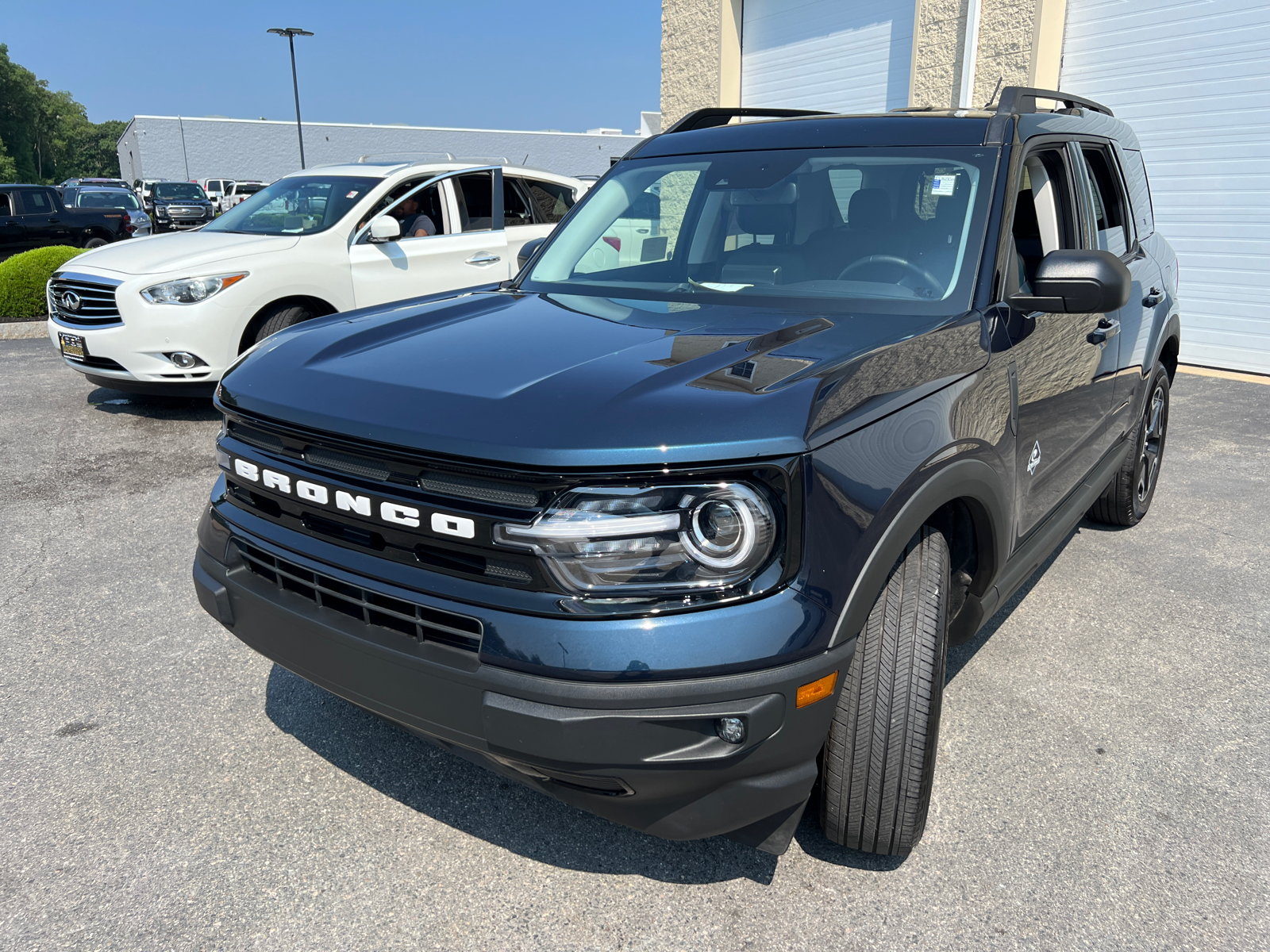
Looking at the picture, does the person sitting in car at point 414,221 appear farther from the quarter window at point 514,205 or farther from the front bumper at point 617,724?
the front bumper at point 617,724

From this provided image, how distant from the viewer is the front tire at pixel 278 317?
6.56m

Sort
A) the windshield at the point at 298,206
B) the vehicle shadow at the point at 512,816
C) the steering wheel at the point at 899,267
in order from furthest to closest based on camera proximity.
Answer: the windshield at the point at 298,206 < the steering wheel at the point at 899,267 < the vehicle shadow at the point at 512,816

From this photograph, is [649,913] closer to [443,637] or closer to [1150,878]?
[443,637]

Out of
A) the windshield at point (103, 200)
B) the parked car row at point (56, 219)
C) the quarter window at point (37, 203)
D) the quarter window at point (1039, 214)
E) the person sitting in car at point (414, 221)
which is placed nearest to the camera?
the quarter window at point (1039, 214)

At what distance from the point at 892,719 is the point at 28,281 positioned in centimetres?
1205

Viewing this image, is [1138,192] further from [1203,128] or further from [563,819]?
[1203,128]

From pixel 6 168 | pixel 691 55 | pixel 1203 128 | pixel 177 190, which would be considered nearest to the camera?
pixel 1203 128

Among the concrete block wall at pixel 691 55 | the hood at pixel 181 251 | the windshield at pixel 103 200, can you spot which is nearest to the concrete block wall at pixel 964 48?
the concrete block wall at pixel 691 55

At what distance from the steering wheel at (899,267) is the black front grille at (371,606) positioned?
1.59 meters

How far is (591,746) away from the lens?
1.72m

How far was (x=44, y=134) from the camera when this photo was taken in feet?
279

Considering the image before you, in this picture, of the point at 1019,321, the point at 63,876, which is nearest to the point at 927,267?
the point at 1019,321

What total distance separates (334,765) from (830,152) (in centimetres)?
246

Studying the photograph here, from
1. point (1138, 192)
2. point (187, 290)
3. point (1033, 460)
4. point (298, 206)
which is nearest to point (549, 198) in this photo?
point (298, 206)
